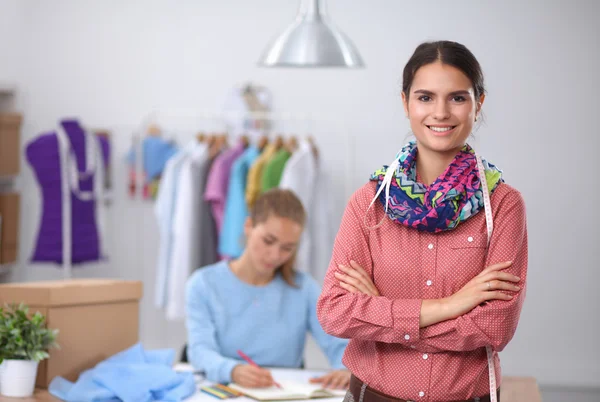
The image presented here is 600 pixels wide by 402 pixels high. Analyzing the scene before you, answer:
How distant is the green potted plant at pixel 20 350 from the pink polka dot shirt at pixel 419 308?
1029 mm

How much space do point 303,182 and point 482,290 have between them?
2.97 metres

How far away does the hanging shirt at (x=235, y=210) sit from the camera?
445cm

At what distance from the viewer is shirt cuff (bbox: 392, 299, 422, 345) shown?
157cm

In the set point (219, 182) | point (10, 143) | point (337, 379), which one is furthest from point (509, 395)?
point (10, 143)

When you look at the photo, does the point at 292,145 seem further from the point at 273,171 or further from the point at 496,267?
the point at 496,267

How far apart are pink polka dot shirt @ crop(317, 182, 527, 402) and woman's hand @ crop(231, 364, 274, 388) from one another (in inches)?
34.3

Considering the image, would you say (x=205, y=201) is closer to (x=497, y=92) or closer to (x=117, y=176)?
(x=117, y=176)

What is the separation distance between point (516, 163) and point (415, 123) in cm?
373

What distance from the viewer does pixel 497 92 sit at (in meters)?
5.18

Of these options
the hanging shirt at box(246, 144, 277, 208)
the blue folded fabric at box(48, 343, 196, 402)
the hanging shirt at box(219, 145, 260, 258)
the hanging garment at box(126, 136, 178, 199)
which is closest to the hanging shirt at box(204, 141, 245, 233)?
the hanging shirt at box(219, 145, 260, 258)

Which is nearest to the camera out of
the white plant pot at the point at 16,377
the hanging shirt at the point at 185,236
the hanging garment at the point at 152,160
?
the white plant pot at the point at 16,377

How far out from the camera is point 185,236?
4.59 m

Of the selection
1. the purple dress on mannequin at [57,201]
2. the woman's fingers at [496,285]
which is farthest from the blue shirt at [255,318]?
the purple dress on mannequin at [57,201]

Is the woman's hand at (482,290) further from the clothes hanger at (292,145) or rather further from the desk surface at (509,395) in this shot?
the clothes hanger at (292,145)
